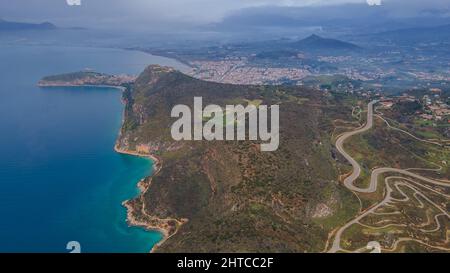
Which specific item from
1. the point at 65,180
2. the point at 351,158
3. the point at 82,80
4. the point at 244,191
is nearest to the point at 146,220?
the point at 244,191

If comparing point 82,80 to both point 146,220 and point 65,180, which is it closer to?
point 65,180

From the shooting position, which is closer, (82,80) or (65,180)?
(65,180)

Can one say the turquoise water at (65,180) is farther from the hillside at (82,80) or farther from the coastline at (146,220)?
the hillside at (82,80)

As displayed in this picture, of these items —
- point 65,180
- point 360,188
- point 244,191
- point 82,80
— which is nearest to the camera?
point 244,191

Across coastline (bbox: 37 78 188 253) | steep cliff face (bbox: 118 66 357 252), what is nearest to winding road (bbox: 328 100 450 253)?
steep cliff face (bbox: 118 66 357 252)

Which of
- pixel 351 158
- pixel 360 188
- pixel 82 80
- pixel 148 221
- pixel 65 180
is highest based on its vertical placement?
pixel 82 80
